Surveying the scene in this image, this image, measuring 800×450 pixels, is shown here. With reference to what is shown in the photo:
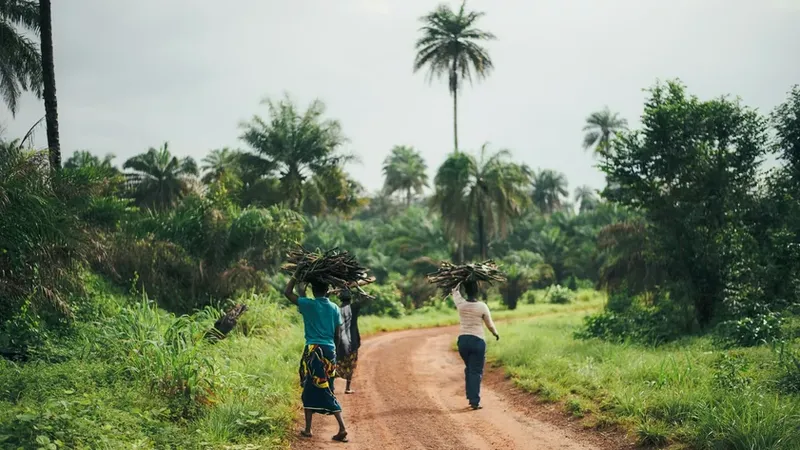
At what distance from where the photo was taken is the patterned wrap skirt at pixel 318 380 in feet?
23.5

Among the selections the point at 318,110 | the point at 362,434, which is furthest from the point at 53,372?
the point at 318,110

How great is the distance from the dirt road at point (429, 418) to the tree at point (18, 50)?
13.6m

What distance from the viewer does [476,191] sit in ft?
113

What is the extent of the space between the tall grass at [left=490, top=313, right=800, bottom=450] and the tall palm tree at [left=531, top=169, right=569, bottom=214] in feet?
215

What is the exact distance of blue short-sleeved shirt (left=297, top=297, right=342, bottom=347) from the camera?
7.33 m

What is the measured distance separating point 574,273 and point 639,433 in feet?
136

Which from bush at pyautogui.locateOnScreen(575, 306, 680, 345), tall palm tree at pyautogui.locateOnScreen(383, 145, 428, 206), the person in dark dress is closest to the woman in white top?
the person in dark dress

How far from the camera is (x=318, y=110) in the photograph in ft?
107

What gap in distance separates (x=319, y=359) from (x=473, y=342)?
9.31 ft

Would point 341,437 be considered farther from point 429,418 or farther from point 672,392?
point 672,392

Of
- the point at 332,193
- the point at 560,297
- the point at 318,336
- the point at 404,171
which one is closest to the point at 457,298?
the point at 318,336

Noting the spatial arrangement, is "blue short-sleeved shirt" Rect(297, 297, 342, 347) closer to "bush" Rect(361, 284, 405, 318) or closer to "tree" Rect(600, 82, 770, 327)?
"tree" Rect(600, 82, 770, 327)

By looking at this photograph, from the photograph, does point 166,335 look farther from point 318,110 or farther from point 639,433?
point 318,110

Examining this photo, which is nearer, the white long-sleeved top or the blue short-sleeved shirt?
the blue short-sleeved shirt
